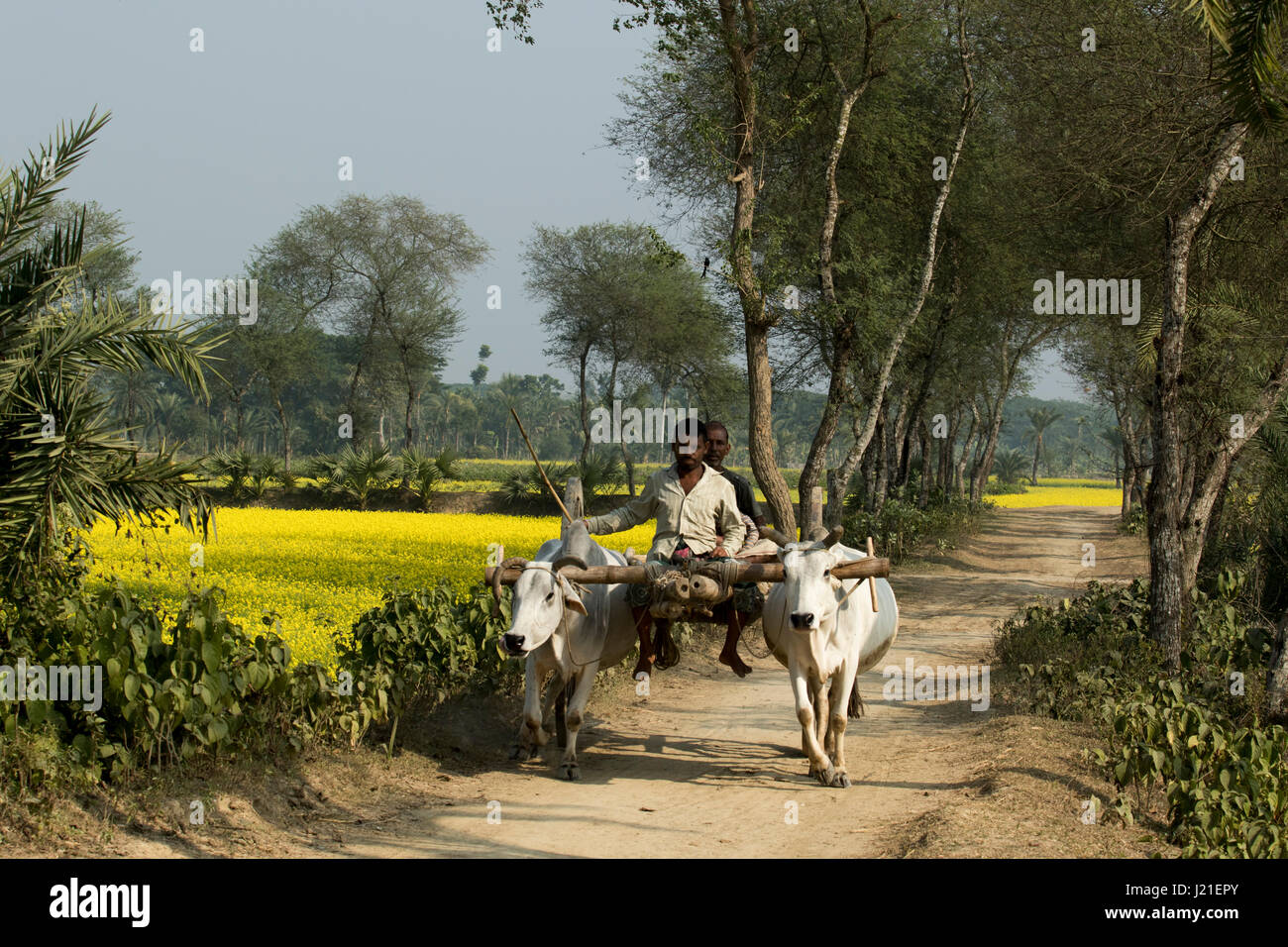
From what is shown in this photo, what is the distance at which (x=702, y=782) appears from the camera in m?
7.50

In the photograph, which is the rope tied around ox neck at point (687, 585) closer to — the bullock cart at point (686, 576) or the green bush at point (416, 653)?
the bullock cart at point (686, 576)

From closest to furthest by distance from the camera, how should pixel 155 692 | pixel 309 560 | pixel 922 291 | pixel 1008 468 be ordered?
pixel 155 692 < pixel 309 560 < pixel 922 291 < pixel 1008 468

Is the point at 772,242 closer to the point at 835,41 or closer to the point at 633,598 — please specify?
the point at 835,41

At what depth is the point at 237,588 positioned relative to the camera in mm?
13070

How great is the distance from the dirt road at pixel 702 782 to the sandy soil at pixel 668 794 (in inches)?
0.7

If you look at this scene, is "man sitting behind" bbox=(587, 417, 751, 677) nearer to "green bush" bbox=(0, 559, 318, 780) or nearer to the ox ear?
the ox ear

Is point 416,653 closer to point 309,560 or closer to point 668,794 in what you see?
point 668,794

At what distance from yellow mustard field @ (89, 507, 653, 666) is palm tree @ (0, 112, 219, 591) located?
59cm

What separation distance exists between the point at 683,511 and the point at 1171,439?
4662 mm

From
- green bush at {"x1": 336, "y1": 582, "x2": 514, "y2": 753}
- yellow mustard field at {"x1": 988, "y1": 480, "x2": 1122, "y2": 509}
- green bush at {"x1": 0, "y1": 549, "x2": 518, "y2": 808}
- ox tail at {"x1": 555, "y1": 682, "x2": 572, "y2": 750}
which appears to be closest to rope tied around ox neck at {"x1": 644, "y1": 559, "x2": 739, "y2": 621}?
ox tail at {"x1": 555, "y1": 682, "x2": 572, "y2": 750}

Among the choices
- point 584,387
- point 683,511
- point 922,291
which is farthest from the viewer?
point 584,387

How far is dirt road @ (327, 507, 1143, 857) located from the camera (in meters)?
6.04

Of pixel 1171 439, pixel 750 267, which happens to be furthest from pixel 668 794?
pixel 750 267

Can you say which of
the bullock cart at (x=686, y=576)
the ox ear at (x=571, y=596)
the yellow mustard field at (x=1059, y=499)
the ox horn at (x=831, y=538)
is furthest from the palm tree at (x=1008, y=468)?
the ox ear at (x=571, y=596)
